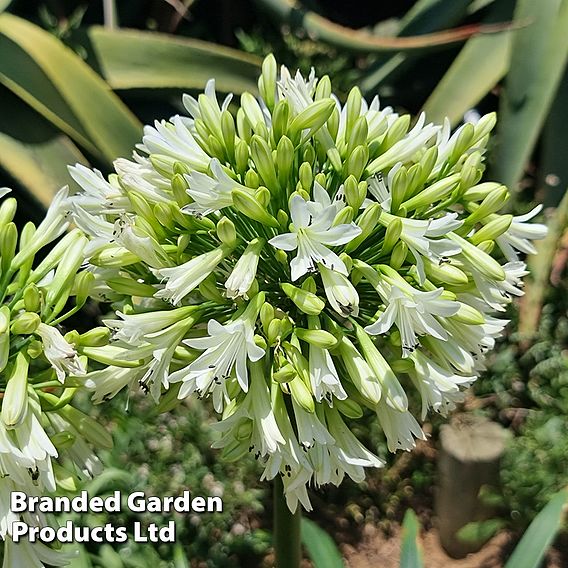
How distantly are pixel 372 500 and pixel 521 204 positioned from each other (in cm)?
89

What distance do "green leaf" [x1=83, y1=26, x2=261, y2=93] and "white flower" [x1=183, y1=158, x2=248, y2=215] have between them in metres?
1.00

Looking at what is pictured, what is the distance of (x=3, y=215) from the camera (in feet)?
2.23

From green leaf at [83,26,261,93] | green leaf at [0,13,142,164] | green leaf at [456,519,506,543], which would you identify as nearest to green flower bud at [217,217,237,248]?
green leaf at [0,13,142,164]

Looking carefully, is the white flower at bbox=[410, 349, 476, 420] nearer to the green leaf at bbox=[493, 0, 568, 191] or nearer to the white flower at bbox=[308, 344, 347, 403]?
the white flower at bbox=[308, 344, 347, 403]

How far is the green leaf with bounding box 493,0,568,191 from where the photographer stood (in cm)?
155

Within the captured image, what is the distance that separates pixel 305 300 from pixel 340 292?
0.03 metres

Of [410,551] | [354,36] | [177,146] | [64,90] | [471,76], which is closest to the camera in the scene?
[177,146]

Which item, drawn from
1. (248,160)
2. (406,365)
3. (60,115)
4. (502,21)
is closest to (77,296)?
(248,160)

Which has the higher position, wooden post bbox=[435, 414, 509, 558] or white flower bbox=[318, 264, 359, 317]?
white flower bbox=[318, 264, 359, 317]

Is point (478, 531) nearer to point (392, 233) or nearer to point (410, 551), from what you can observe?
point (410, 551)

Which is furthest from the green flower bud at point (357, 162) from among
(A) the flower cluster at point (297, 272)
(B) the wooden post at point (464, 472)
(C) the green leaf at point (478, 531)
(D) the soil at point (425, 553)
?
(D) the soil at point (425, 553)

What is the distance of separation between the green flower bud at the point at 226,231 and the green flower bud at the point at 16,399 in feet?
0.64

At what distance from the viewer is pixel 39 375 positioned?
65 centimetres

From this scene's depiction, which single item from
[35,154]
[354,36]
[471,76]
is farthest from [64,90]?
[471,76]
